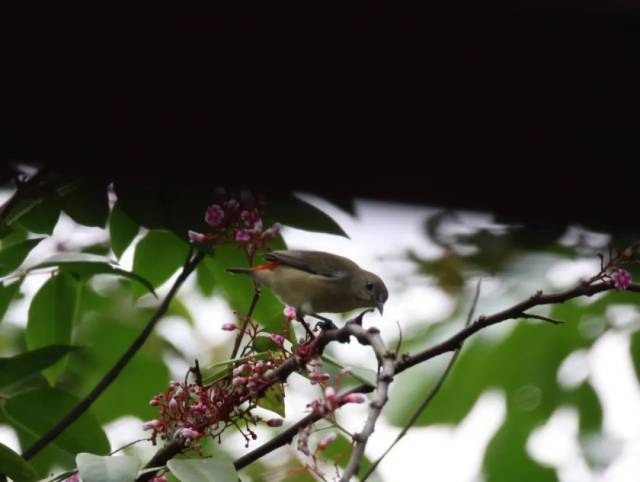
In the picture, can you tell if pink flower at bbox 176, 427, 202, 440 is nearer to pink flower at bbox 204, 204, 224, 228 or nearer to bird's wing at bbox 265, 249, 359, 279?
pink flower at bbox 204, 204, 224, 228

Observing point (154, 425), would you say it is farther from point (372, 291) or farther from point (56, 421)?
point (372, 291)

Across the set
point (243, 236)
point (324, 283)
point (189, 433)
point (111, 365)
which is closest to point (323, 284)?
point (324, 283)

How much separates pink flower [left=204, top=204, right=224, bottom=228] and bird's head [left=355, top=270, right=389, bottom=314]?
76cm

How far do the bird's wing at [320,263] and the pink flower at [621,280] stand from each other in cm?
89

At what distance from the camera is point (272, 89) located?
547mm

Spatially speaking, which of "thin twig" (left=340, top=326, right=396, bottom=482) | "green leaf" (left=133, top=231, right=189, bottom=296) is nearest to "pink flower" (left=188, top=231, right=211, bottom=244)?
"green leaf" (left=133, top=231, right=189, bottom=296)

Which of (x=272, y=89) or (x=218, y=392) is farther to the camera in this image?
(x=218, y=392)

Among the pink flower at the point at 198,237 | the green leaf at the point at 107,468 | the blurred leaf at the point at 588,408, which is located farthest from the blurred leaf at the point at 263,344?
the blurred leaf at the point at 588,408

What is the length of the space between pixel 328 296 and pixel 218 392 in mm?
924

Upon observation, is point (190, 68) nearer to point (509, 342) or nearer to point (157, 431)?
point (157, 431)

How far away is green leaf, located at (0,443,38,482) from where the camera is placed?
128 cm

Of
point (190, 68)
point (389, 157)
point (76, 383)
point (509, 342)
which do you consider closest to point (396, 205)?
point (389, 157)

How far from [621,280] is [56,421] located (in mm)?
982

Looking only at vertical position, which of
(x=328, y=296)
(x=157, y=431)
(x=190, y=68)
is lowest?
(x=157, y=431)
